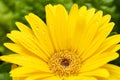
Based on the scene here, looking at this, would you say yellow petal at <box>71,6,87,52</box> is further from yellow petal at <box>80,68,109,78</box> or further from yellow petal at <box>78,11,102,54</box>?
yellow petal at <box>80,68,109,78</box>

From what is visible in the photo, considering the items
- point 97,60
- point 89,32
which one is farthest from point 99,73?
point 89,32

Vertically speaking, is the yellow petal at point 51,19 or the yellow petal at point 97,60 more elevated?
the yellow petal at point 51,19

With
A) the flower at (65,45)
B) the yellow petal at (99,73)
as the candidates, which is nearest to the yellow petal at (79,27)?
the flower at (65,45)

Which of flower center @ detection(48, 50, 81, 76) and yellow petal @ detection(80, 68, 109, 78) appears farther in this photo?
flower center @ detection(48, 50, 81, 76)

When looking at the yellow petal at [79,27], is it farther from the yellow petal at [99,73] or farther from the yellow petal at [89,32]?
the yellow petal at [99,73]

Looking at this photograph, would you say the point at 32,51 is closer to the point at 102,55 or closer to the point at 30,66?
the point at 30,66

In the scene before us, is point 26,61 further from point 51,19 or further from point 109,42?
point 109,42

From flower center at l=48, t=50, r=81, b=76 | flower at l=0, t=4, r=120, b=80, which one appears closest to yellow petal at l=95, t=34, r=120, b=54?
flower at l=0, t=4, r=120, b=80
